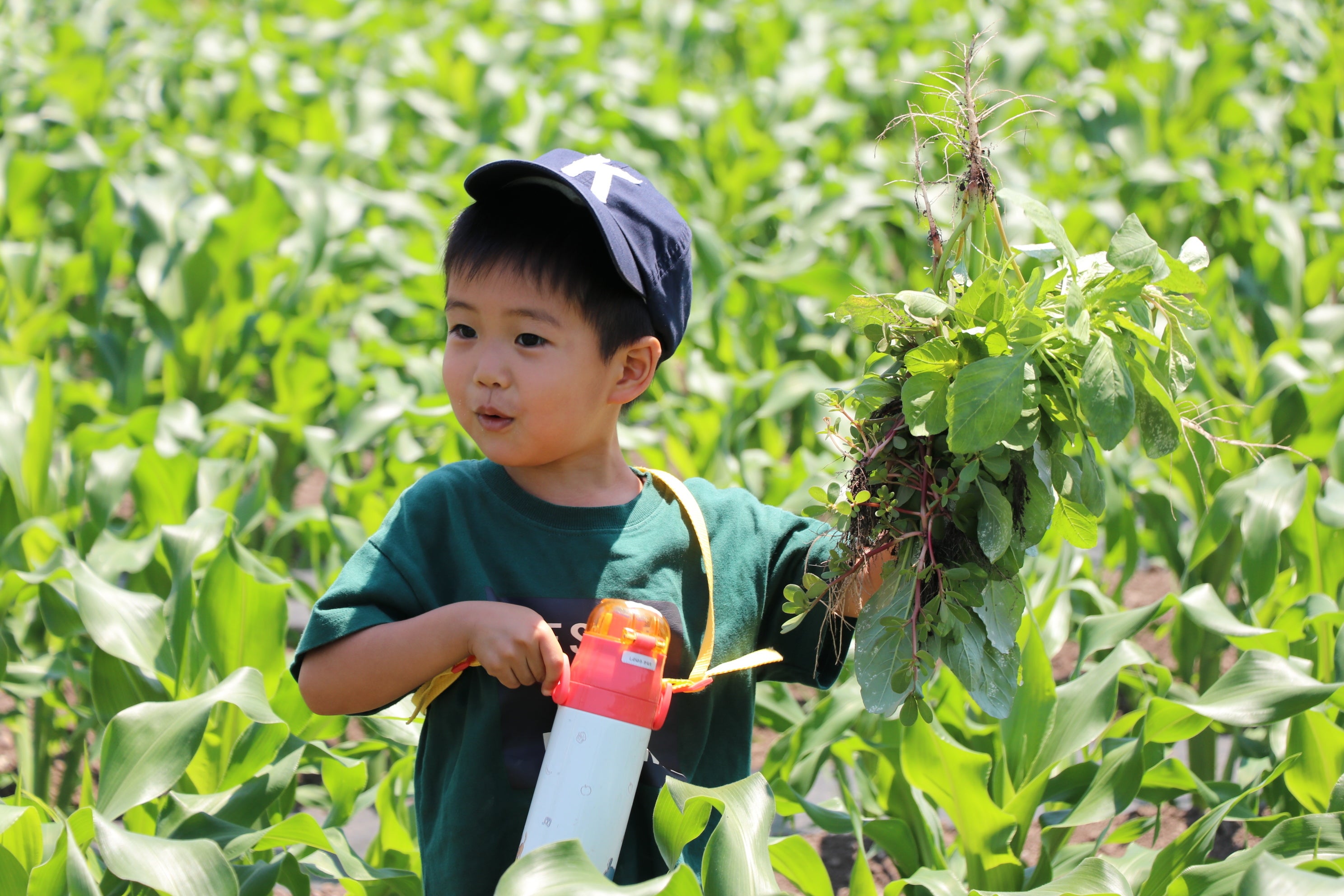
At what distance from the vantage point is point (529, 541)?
4.47 feet

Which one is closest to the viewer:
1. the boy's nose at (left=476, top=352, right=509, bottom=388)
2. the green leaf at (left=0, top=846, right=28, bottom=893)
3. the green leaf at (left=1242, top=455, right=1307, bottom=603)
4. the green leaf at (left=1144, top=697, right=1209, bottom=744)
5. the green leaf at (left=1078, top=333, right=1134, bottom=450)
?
the green leaf at (left=1078, top=333, right=1134, bottom=450)

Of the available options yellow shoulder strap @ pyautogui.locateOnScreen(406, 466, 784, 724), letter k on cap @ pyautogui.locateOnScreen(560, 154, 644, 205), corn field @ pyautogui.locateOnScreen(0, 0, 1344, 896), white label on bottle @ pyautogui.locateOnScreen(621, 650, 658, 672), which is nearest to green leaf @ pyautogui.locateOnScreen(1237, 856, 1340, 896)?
corn field @ pyautogui.locateOnScreen(0, 0, 1344, 896)

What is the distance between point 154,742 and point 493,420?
695 millimetres

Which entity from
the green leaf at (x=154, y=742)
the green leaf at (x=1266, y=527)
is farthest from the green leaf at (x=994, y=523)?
the green leaf at (x=1266, y=527)

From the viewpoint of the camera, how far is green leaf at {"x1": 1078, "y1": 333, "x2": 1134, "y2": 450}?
1.09 meters

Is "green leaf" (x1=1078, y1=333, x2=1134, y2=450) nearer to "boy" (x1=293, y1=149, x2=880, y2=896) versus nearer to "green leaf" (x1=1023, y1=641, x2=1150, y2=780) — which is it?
"boy" (x1=293, y1=149, x2=880, y2=896)

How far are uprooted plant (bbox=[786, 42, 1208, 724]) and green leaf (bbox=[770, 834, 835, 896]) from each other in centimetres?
33

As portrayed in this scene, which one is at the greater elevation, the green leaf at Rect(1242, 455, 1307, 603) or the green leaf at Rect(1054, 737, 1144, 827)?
A: the green leaf at Rect(1242, 455, 1307, 603)

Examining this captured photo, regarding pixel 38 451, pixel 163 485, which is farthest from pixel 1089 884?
pixel 38 451

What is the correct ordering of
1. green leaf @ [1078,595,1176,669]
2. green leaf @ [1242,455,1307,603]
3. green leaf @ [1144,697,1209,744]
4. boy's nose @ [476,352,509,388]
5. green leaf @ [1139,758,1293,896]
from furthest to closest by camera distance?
1. green leaf @ [1242,455,1307,603]
2. green leaf @ [1078,595,1176,669]
3. green leaf @ [1144,697,1209,744]
4. green leaf @ [1139,758,1293,896]
5. boy's nose @ [476,352,509,388]

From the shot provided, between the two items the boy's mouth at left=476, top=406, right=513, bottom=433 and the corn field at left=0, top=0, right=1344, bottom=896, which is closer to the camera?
the boy's mouth at left=476, top=406, right=513, bottom=433

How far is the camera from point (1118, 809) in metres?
1.75

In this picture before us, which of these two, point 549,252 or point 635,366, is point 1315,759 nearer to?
point 635,366

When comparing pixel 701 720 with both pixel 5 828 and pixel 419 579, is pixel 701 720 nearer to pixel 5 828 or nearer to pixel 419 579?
pixel 419 579
